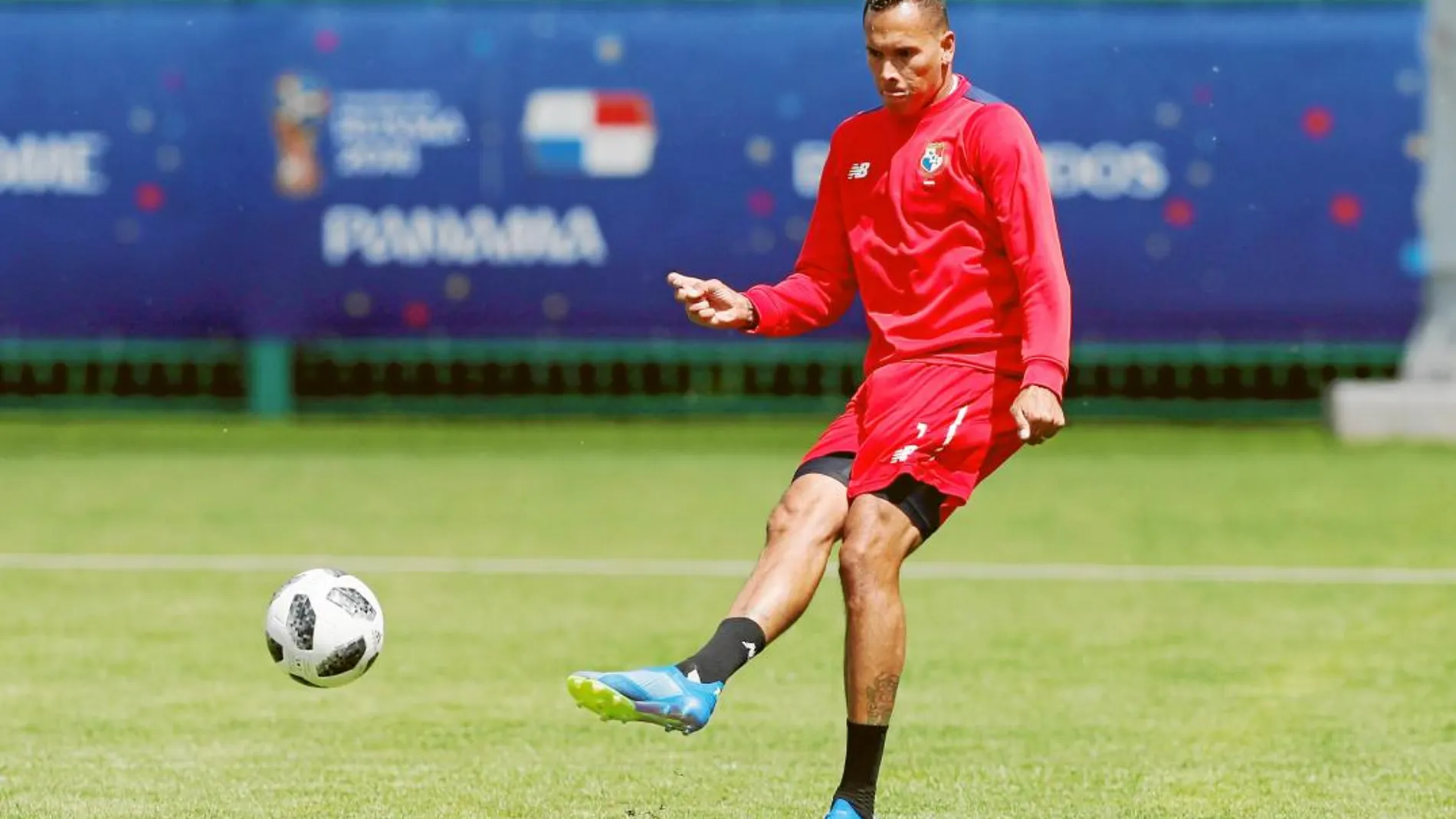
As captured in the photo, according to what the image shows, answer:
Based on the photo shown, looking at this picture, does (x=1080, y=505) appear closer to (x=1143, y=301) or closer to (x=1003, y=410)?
(x=1143, y=301)

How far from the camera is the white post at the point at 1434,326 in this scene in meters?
17.2

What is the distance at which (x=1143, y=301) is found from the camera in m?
18.2

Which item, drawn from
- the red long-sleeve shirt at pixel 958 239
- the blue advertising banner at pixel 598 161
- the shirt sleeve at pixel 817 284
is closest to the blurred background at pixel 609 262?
the blue advertising banner at pixel 598 161

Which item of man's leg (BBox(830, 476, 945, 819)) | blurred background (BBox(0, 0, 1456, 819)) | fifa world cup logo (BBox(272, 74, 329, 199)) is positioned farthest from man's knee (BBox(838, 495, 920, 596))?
fifa world cup logo (BBox(272, 74, 329, 199))

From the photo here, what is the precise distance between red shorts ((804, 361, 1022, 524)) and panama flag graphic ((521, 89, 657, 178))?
490 inches

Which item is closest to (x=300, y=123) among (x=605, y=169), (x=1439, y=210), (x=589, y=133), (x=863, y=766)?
(x=589, y=133)

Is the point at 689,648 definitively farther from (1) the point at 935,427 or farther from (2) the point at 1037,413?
(2) the point at 1037,413

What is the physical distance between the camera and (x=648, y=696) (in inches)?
214

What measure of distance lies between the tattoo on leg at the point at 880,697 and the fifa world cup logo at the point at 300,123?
13231 mm

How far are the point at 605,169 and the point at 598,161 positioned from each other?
0.26ft

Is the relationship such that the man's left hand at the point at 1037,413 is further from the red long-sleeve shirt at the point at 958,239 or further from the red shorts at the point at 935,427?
the red shorts at the point at 935,427

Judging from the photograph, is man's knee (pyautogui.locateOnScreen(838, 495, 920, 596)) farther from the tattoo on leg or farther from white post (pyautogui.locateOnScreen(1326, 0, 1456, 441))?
white post (pyautogui.locateOnScreen(1326, 0, 1456, 441))

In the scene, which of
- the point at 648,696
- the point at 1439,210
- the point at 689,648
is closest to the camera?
the point at 648,696

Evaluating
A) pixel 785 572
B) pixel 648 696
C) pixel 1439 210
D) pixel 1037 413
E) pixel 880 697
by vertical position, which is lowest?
pixel 1439 210
